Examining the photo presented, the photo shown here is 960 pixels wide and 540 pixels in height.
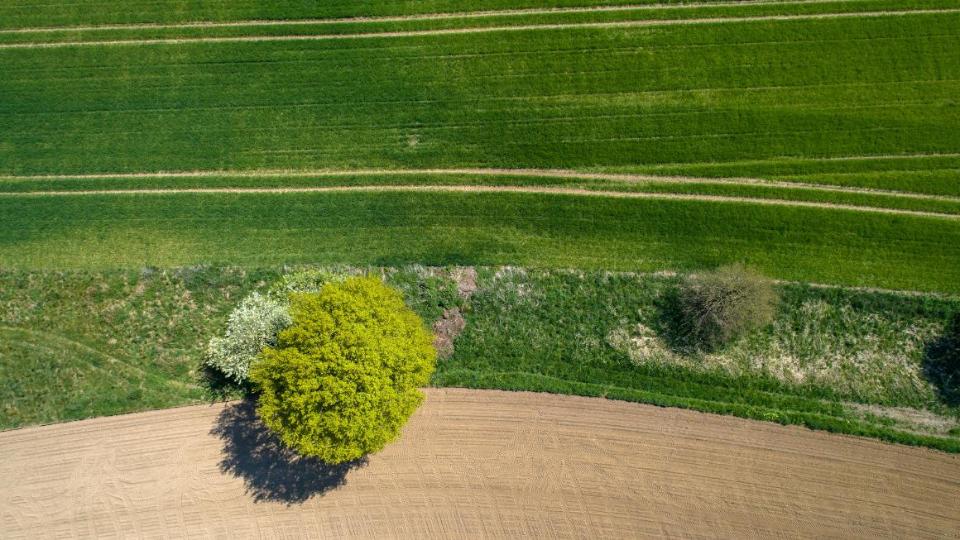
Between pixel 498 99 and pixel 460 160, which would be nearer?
pixel 460 160

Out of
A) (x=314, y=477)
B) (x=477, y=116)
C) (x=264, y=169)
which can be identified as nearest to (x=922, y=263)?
(x=477, y=116)

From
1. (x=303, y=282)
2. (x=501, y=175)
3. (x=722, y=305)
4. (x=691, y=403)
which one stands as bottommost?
(x=691, y=403)

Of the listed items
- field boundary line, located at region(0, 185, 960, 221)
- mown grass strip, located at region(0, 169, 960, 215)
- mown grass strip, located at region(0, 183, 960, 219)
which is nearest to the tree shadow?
field boundary line, located at region(0, 185, 960, 221)

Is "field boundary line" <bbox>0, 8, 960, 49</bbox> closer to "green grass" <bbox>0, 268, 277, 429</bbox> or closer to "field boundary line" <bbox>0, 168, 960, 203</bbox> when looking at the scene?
"field boundary line" <bbox>0, 168, 960, 203</bbox>

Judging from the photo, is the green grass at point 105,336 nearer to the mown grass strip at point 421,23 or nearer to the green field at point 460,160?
the green field at point 460,160

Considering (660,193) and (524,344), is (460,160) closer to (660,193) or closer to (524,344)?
(524,344)

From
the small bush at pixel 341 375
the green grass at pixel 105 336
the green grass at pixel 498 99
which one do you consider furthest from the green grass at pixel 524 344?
the green grass at pixel 498 99

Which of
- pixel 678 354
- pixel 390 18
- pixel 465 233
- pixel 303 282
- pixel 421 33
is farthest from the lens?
pixel 390 18

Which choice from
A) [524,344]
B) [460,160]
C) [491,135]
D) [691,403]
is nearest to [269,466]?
[524,344]
